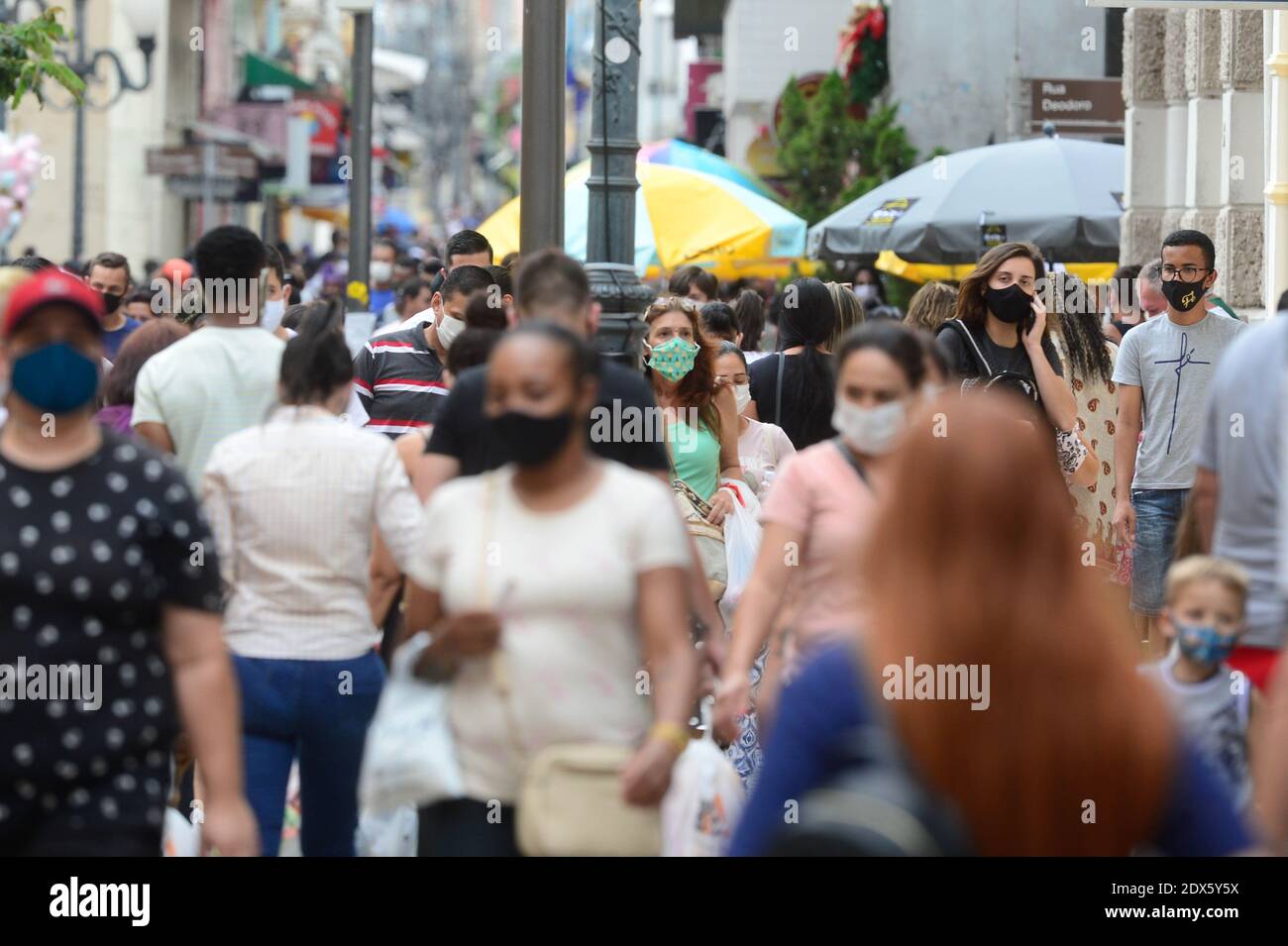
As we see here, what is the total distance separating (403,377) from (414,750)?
394 cm

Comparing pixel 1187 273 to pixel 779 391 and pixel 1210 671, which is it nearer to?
pixel 779 391

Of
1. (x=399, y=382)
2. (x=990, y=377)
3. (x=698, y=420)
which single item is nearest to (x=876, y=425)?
(x=990, y=377)

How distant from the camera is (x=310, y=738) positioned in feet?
18.7

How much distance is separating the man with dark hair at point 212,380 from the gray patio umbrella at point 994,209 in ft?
27.4

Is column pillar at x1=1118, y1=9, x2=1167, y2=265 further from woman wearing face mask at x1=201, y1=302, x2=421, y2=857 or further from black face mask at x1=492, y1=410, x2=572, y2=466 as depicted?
black face mask at x1=492, y1=410, x2=572, y2=466

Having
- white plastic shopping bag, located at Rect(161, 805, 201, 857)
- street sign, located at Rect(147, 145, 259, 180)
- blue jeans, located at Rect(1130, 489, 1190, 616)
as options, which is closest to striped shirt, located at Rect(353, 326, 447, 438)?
blue jeans, located at Rect(1130, 489, 1190, 616)

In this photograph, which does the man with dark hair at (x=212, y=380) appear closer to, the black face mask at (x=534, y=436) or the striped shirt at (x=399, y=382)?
the striped shirt at (x=399, y=382)

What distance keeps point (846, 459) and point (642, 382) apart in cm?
55

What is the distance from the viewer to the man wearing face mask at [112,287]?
35.0 ft

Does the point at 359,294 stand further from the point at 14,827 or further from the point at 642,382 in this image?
the point at 14,827

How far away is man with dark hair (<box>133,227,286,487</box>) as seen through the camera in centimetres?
650

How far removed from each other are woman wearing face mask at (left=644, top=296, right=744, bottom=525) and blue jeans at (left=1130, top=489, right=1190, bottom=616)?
1.90 m

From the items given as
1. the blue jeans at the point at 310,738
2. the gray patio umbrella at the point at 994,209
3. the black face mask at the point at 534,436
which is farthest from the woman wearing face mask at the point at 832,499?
the gray patio umbrella at the point at 994,209
